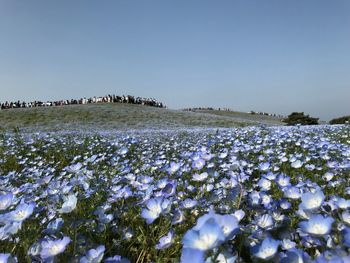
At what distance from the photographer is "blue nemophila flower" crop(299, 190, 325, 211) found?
160cm

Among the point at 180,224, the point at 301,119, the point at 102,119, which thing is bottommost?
the point at 102,119

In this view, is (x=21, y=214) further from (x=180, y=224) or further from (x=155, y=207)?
(x=180, y=224)

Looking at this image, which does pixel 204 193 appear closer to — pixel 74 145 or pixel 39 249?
pixel 39 249

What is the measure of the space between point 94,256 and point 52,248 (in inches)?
7.5

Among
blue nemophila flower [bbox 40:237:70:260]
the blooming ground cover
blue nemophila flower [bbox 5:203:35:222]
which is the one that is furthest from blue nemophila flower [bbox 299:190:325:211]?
blue nemophila flower [bbox 5:203:35:222]

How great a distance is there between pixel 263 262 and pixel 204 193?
163 centimetres

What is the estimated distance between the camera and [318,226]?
134cm

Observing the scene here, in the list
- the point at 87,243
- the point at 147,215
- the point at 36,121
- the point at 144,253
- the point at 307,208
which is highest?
the point at 307,208

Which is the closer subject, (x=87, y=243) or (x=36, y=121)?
(x=87, y=243)

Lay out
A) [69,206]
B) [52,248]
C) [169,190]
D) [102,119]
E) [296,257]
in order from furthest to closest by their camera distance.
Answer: [102,119], [169,190], [69,206], [52,248], [296,257]

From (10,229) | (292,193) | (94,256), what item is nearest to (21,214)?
(10,229)

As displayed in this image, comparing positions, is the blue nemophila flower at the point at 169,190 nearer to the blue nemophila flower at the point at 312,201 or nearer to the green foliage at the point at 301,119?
the blue nemophila flower at the point at 312,201

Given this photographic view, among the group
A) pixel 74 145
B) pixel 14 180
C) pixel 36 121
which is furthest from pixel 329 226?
pixel 36 121

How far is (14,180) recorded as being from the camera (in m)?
5.30
